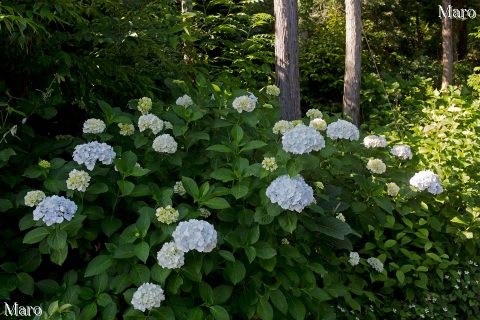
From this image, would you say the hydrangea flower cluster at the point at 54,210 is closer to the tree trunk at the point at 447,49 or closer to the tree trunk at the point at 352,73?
the tree trunk at the point at 352,73

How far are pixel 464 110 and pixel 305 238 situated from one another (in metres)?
4.27

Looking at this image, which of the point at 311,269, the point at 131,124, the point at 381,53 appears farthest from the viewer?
the point at 381,53

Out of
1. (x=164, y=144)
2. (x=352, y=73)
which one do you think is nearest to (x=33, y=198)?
(x=164, y=144)

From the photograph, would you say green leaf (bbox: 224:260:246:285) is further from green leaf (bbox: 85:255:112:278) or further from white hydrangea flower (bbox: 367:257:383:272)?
white hydrangea flower (bbox: 367:257:383:272)

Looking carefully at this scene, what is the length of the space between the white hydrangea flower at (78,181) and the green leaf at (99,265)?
0.30 m

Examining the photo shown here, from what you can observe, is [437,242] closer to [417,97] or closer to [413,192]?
[413,192]

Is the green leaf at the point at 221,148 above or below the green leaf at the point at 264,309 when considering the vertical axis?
above

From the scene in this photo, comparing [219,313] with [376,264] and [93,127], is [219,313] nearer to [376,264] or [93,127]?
[93,127]

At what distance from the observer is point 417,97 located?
8.96 m

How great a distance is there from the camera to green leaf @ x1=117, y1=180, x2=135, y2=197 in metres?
2.16

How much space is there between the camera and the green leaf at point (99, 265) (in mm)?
1986

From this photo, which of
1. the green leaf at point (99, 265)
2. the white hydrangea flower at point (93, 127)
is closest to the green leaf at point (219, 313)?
the green leaf at point (99, 265)

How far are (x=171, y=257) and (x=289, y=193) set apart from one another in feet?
1.74

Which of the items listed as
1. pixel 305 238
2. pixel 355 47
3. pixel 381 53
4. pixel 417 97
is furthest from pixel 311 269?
pixel 381 53
